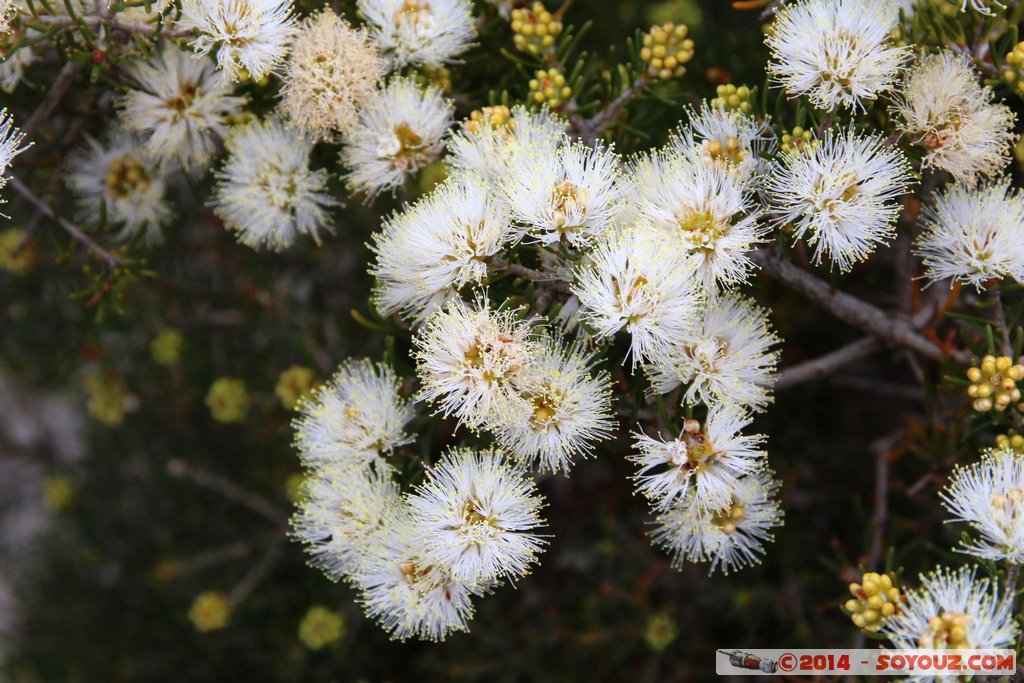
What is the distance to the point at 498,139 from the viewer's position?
2.10 meters

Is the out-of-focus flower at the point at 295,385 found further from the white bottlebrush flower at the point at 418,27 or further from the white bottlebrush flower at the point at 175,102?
the white bottlebrush flower at the point at 418,27

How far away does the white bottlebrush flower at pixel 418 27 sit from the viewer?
2248 millimetres

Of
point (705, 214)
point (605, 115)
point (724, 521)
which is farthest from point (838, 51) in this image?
point (724, 521)

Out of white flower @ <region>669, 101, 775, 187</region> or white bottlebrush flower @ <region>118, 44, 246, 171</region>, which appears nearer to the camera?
white flower @ <region>669, 101, 775, 187</region>

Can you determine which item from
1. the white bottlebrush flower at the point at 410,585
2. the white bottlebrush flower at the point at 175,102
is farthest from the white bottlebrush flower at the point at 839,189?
the white bottlebrush flower at the point at 175,102

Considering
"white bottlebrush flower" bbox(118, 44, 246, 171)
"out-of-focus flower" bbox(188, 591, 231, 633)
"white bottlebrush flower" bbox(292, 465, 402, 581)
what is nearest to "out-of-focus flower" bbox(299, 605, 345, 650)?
"out-of-focus flower" bbox(188, 591, 231, 633)

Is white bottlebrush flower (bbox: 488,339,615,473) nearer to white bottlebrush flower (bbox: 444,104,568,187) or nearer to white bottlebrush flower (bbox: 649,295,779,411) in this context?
white bottlebrush flower (bbox: 649,295,779,411)

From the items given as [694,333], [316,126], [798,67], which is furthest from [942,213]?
[316,126]

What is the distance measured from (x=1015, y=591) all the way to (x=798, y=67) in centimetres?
134

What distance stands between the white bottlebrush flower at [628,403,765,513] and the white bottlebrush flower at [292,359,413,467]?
65 cm

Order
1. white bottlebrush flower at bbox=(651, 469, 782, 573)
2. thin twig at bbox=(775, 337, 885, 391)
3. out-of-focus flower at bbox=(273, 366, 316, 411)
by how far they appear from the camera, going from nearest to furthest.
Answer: white bottlebrush flower at bbox=(651, 469, 782, 573)
thin twig at bbox=(775, 337, 885, 391)
out-of-focus flower at bbox=(273, 366, 316, 411)

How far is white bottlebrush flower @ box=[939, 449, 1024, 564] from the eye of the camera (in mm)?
1840

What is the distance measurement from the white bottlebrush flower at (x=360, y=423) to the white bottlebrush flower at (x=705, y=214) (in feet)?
2.69

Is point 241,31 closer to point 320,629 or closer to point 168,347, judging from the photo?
point 168,347
